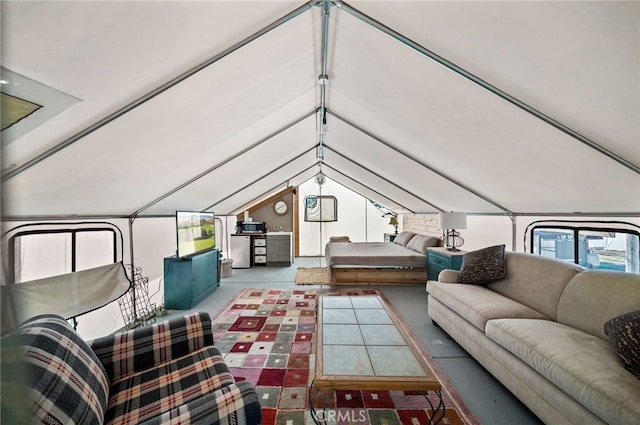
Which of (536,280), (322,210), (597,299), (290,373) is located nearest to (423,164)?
(536,280)

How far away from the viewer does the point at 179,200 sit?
3.99m

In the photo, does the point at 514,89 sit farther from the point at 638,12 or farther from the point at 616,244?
the point at 616,244

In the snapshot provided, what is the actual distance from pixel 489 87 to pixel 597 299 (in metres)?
1.75

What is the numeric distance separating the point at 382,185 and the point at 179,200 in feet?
12.8

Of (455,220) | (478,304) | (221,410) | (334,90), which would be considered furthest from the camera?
(455,220)

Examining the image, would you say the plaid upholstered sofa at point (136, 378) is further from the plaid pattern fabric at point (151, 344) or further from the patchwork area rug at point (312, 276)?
the patchwork area rug at point (312, 276)

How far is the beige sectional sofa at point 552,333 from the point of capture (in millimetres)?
1378

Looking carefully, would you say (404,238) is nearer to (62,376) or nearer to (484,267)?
(484,267)

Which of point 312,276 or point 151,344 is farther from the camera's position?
point 312,276

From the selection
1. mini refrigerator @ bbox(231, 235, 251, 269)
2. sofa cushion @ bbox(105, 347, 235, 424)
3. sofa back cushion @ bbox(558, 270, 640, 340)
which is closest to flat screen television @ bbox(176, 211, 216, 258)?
mini refrigerator @ bbox(231, 235, 251, 269)

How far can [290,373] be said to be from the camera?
90.7 inches

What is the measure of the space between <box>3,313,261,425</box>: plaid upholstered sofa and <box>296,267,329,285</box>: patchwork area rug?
11.3 ft

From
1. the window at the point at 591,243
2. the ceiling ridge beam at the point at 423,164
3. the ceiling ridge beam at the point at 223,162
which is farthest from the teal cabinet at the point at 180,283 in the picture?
the window at the point at 591,243

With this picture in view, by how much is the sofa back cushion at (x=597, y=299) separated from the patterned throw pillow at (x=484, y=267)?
0.70m
